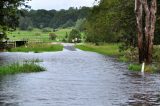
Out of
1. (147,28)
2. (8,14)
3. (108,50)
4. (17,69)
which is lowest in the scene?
(108,50)

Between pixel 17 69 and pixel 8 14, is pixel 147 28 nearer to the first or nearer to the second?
pixel 8 14

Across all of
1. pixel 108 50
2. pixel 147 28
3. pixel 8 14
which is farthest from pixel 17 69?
pixel 108 50

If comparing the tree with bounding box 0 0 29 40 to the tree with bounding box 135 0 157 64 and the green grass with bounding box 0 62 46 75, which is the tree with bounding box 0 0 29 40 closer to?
the green grass with bounding box 0 62 46 75

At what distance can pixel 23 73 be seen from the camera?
4406cm

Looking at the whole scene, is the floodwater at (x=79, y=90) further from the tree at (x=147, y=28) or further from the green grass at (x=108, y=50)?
the green grass at (x=108, y=50)

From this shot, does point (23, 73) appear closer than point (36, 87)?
No

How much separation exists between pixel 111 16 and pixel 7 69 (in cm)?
3534

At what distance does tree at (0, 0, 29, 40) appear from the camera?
168 ft

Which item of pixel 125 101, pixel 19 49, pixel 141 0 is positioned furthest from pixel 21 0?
pixel 19 49

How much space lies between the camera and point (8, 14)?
171ft

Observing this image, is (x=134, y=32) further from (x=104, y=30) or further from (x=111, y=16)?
(x=104, y=30)

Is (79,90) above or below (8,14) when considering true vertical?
below

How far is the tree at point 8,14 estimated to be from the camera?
168 feet

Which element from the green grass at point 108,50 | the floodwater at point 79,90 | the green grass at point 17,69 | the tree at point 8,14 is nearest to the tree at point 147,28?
the floodwater at point 79,90
